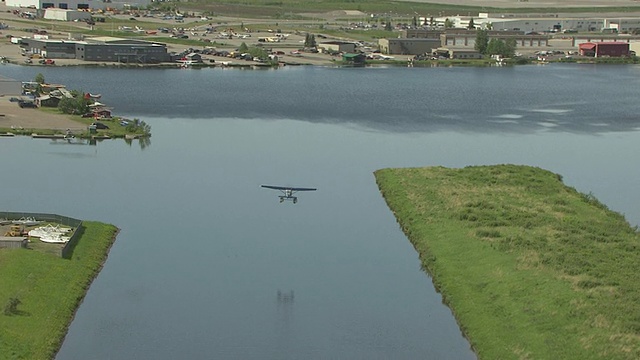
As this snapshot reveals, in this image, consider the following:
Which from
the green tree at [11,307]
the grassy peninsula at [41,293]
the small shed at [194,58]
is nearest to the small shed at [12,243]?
the grassy peninsula at [41,293]

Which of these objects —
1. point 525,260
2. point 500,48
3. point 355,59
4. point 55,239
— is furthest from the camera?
point 500,48

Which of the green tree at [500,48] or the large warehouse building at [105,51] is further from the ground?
the large warehouse building at [105,51]

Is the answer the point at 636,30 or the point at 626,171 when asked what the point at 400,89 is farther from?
the point at 636,30

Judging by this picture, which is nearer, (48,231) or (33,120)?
(48,231)

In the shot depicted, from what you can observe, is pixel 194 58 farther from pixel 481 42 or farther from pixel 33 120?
pixel 33 120

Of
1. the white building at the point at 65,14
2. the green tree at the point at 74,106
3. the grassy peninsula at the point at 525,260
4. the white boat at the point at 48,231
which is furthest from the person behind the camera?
the white building at the point at 65,14

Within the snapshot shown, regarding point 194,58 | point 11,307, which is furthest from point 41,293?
point 194,58

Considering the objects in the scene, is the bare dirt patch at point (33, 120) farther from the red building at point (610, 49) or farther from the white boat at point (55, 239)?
the red building at point (610, 49)

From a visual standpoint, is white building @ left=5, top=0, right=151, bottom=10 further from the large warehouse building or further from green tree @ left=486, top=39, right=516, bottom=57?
green tree @ left=486, top=39, right=516, bottom=57

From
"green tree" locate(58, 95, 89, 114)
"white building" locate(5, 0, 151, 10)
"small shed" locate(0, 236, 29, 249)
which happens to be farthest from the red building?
"small shed" locate(0, 236, 29, 249)
